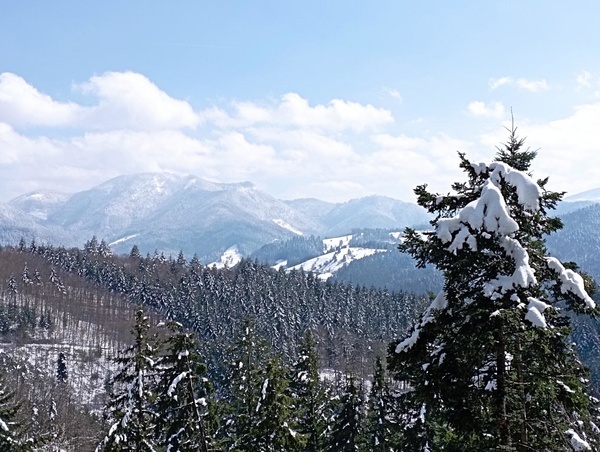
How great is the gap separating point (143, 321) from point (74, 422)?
76238mm

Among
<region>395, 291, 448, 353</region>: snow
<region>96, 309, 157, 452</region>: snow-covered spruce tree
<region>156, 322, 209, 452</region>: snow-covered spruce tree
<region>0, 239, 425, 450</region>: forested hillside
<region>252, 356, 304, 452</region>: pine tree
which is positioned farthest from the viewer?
<region>0, 239, 425, 450</region>: forested hillside

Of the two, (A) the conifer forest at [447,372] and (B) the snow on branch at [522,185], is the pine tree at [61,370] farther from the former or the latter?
(B) the snow on branch at [522,185]

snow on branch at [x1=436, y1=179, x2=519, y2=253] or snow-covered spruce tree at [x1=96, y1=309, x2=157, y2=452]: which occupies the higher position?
snow on branch at [x1=436, y1=179, x2=519, y2=253]

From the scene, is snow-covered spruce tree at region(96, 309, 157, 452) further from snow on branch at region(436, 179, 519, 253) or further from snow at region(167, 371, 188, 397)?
snow on branch at region(436, 179, 519, 253)

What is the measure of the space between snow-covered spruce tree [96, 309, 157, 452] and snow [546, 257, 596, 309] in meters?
15.3

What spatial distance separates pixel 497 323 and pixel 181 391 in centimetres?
1531

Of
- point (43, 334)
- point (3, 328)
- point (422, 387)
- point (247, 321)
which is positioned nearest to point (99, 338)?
point (43, 334)

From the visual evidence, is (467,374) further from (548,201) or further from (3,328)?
(3,328)

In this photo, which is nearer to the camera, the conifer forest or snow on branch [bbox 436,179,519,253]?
snow on branch [bbox 436,179,519,253]

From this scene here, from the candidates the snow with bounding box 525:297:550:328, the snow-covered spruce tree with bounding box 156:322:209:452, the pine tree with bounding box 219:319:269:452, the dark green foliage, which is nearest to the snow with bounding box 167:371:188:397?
the snow-covered spruce tree with bounding box 156:322:209:452

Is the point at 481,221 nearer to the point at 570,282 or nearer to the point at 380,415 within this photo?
the point at 570,282

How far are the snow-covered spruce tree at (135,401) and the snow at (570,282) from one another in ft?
50.1

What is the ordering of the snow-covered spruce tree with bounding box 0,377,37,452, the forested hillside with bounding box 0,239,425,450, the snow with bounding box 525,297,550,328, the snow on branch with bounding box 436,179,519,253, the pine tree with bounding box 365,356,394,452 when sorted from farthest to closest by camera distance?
the forested hillside with bounding box 0,239,425,450
the pine tree with bounding box 365,356,394,452
the snow-covered spruce tree with bounding box 0,377,37,452
the snow on branch with bounding box 436,179,519,253
the snow with bounding box 525,297,550,328

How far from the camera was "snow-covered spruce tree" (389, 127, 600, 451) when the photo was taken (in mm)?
8641
